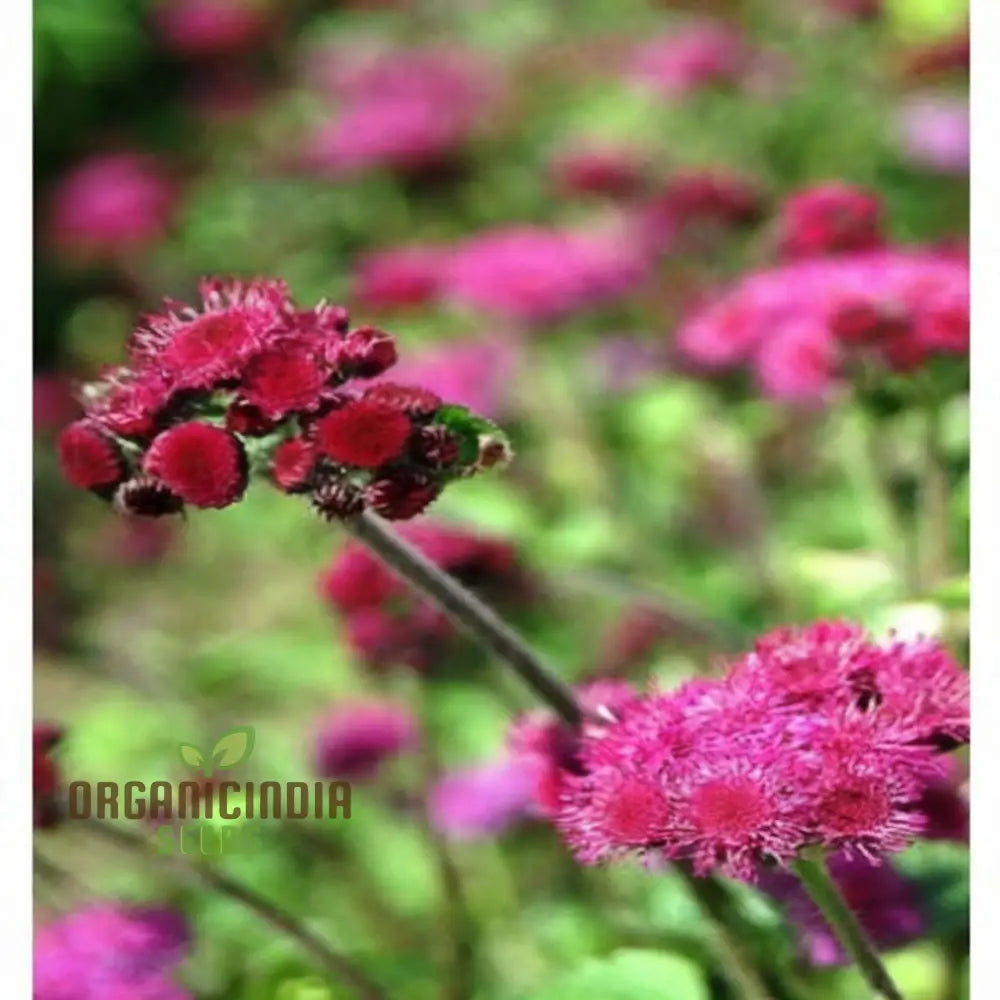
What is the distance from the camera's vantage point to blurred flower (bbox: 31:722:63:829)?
1102mm

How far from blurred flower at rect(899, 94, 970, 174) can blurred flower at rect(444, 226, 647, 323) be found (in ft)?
1.90

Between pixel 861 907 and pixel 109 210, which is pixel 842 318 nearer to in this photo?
pixel 861 907

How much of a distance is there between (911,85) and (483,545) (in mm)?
1235

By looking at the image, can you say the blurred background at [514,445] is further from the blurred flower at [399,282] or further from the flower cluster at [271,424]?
the flower cluster at [271,424]

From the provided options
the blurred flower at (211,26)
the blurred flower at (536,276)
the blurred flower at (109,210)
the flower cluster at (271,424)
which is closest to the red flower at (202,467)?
the flower cluster at (271,424)

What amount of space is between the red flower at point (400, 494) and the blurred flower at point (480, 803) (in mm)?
882

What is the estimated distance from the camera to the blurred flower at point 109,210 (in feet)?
8.79

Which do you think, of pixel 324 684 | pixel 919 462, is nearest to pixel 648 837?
pixel 919 462

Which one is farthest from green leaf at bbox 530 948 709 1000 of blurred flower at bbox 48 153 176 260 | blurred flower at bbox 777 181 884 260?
blurred flower at bbox 48 153 176 260

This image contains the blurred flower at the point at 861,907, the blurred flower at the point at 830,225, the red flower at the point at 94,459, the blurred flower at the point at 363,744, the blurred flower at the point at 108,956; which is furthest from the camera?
the blurred flower at the point at 363,744

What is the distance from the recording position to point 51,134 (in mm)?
3279

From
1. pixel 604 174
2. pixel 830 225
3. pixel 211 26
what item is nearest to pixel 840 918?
pixel 830 225

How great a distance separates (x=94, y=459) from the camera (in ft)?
3.07
